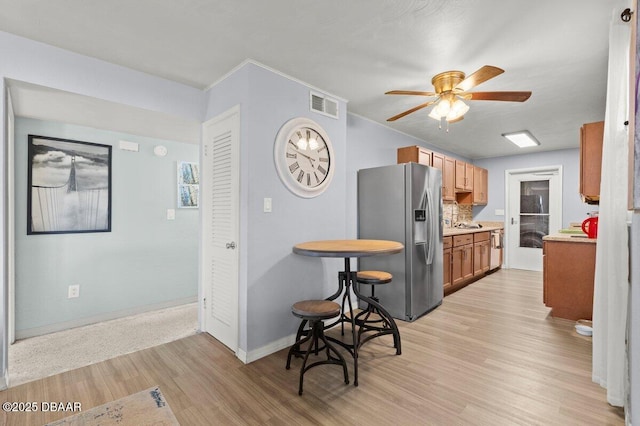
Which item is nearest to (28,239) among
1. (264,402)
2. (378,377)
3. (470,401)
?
(264,402)

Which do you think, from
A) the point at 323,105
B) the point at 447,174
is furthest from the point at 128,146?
the point at 447,174

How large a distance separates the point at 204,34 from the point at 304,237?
5.84ft

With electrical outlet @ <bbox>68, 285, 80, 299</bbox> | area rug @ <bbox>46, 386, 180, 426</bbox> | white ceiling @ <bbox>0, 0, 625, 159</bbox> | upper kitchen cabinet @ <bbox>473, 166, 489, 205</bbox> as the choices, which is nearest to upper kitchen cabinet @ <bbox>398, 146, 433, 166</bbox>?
white ceiling @ <bbox>0, 0, 625, 159</bbox>

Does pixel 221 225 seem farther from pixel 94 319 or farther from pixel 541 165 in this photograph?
pixel 541 165

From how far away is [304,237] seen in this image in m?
2.85

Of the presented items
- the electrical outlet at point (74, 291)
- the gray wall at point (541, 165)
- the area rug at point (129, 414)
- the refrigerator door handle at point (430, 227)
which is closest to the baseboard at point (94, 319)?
the electrical outlet at point (74, 291)

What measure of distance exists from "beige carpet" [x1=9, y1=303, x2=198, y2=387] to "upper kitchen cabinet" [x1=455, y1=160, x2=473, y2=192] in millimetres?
4717

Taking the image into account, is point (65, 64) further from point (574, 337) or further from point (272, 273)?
point (574, 337)

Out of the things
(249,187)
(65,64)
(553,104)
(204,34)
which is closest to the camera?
(204,34)

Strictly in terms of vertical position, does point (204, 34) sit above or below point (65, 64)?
above

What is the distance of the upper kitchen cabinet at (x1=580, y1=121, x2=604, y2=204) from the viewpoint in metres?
2.85

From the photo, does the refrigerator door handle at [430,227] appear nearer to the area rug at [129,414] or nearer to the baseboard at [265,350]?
the baseboard at [265,350]

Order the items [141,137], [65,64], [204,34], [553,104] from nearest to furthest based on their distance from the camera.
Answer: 1. [204,34]
2. [65,64]
3. [553,104]
4. [141,137]

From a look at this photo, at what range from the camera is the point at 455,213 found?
→ 618 centimetres
